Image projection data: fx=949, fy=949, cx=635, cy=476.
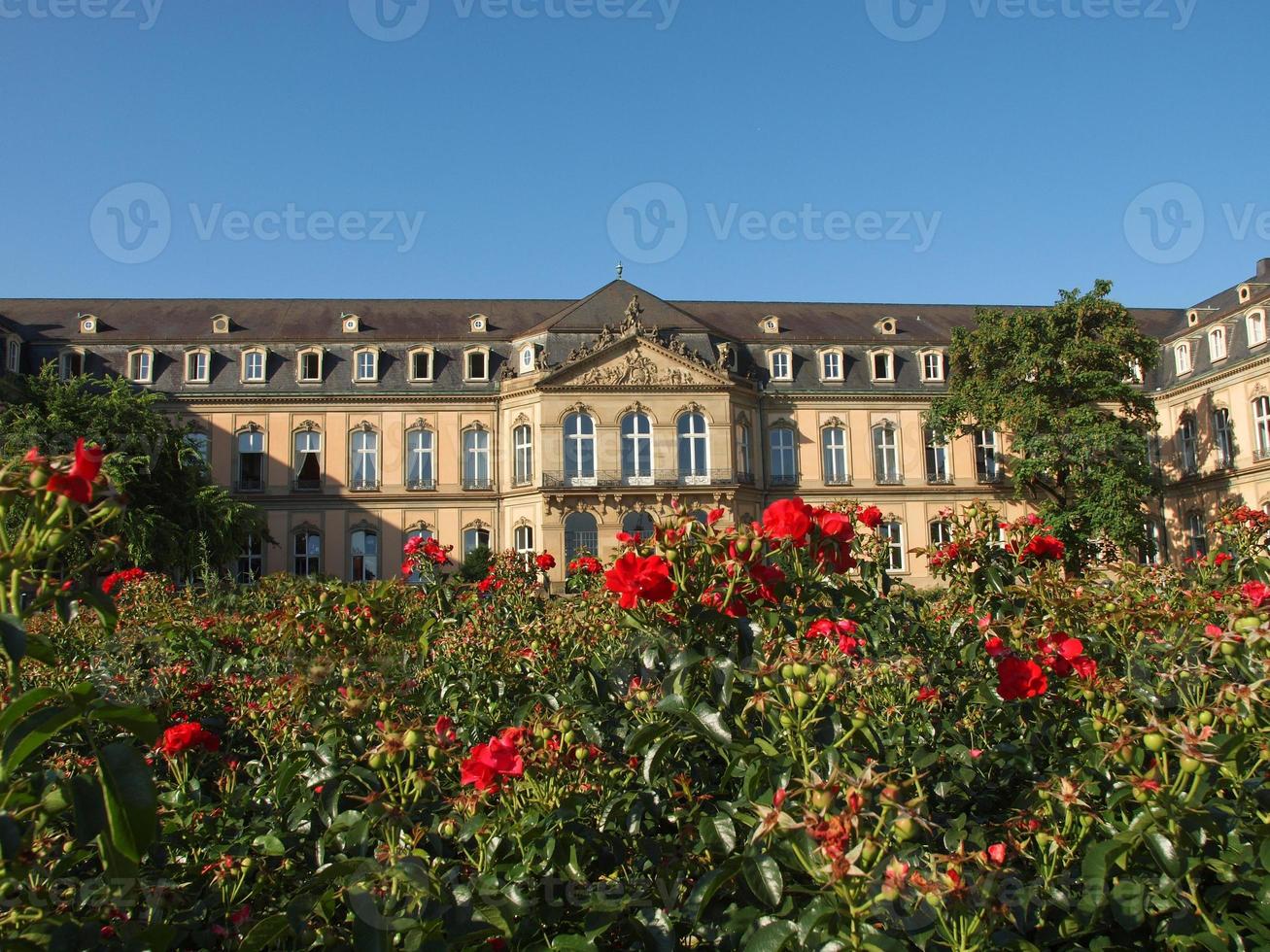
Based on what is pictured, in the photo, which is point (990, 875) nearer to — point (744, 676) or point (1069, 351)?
point (744, 676)

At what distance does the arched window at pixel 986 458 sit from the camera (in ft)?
A: 126

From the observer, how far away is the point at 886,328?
131ft

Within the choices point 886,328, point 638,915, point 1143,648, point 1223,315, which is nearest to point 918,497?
point 886,328

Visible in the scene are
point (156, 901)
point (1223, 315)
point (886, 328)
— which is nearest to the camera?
point (156, 901)

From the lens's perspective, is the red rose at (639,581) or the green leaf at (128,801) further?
the red rose at (639,581)

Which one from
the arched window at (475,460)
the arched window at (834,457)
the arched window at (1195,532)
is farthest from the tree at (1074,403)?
the arched window at (475,460)

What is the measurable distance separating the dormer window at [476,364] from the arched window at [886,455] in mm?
15602

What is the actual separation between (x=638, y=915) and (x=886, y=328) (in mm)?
39579

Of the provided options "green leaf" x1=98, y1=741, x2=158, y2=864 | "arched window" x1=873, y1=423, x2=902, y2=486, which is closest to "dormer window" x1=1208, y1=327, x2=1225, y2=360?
"arched window" x1=873, y1=423, x2=902, y2=486

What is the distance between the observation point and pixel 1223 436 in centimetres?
3562

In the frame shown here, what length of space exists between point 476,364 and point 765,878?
35.6m

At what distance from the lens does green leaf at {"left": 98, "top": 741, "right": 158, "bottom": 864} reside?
5.70ft

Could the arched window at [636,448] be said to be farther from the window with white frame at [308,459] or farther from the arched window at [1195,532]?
the arched window at [1195,532]

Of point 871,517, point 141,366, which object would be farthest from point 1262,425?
point 141,366
